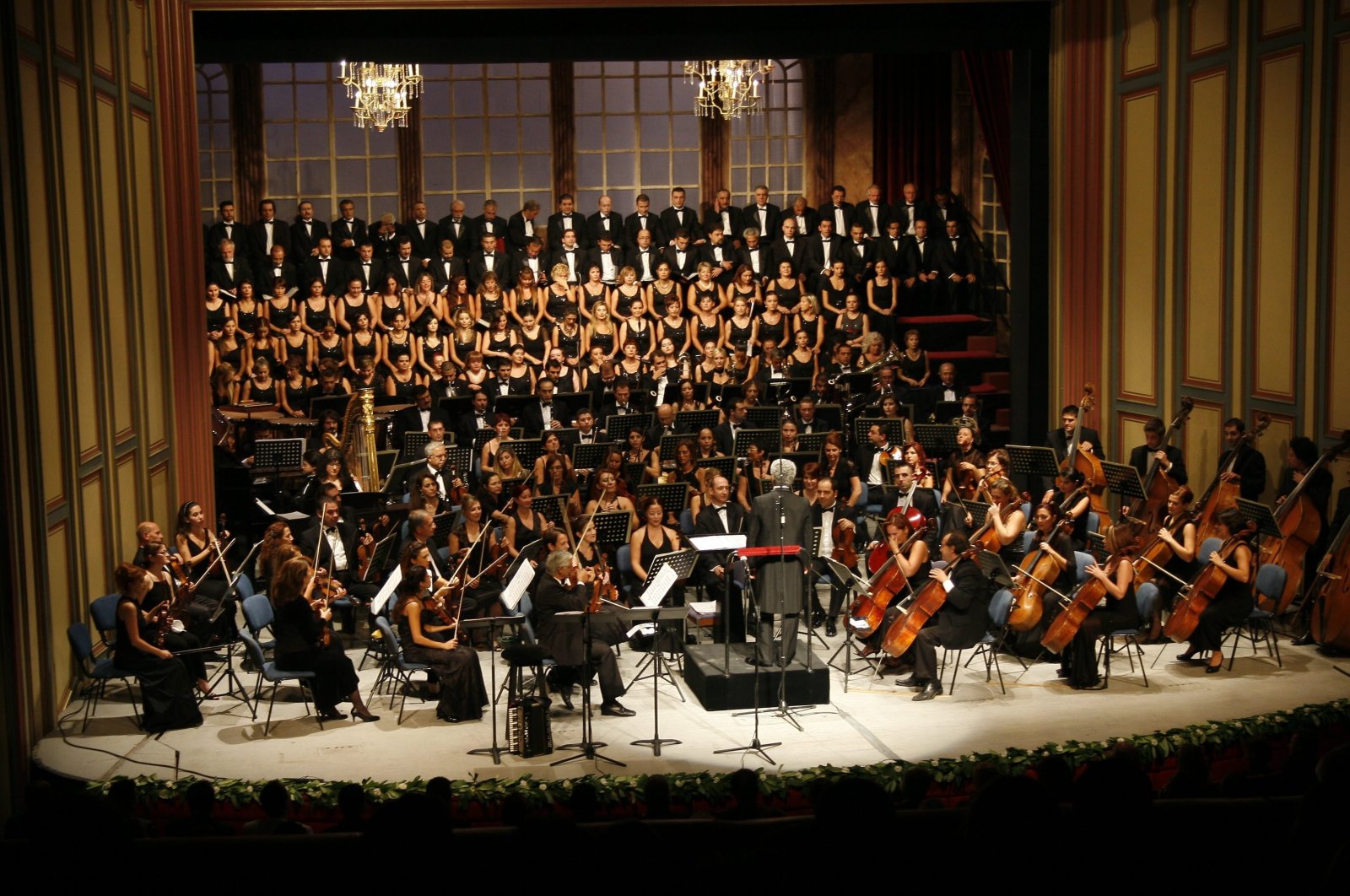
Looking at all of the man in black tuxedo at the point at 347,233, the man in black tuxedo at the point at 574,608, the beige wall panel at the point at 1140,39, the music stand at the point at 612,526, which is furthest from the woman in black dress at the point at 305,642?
the beige wall panel at the point at 1140,39

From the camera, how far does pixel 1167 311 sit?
40.1 feet

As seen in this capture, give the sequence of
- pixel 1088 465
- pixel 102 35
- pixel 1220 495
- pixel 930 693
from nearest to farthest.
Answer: pixel 930 693, pixel 102 35, pixel 1220 495, pixel 1088 465

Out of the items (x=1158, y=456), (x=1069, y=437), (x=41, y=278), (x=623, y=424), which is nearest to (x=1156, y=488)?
(x=1158, y=456)

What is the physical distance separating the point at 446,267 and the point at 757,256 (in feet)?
10.7

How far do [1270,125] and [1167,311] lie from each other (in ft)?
6.09

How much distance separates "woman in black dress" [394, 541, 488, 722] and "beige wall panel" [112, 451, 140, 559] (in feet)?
8.10

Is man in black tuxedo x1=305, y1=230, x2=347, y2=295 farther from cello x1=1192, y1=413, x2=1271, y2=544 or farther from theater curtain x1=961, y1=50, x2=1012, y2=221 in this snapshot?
cello x1=1192, y1=413, x2=1271, y2=544

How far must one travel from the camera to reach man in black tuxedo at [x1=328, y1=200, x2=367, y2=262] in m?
15.7

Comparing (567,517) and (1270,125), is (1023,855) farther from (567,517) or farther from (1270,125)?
(1270,125)

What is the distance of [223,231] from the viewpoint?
1534 cm

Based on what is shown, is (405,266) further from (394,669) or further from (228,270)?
(394,669)

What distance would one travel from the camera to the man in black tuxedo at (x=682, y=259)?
51.8ft

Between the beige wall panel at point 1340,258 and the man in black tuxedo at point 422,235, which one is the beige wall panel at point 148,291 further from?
the beige wall panel at point 1340,258

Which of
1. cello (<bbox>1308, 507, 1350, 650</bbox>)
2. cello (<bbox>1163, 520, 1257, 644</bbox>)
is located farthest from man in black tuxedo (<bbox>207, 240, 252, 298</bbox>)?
cello (<bbox>1308, 507, 1350, 650</bbox>)
